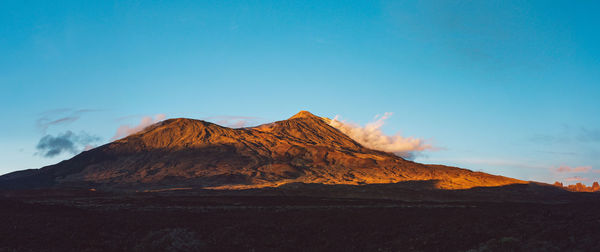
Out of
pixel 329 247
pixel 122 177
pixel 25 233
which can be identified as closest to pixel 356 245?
pixel 329 247

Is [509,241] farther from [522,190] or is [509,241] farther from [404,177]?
[404,177]

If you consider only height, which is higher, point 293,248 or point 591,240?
point 591,240

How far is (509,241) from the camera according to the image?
2470 centimetres

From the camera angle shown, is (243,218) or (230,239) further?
(243,218)

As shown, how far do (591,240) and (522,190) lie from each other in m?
137

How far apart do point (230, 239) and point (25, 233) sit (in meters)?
17.9

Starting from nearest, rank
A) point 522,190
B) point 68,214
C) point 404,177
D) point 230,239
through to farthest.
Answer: point 230,239
point 68,214
point 522,190
point 404,177

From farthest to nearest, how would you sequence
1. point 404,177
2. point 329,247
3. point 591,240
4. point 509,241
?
point 404,177, point 329,247, point 509,241, point 591,240

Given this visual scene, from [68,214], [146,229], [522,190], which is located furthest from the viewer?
[522,190]

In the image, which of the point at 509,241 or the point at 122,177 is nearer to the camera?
the point at 509,241

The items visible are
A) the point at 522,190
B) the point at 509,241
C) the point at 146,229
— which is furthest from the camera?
the point at 522,190

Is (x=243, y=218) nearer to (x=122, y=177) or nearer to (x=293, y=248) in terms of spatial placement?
(x=293, y=248)

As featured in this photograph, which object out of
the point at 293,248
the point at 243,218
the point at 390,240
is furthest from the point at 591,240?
the point at 243,218

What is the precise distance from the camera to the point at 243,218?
146 feet
